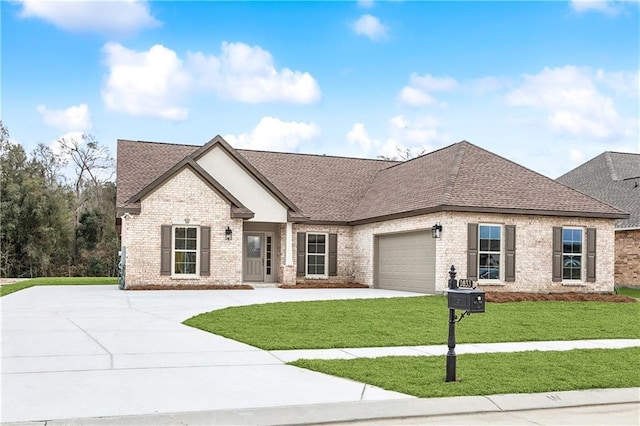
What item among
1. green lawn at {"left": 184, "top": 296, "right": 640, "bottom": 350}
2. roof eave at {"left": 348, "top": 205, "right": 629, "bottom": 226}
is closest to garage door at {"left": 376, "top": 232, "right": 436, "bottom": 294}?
roof eave at {"left": 348, "top": 205, "right": 629, "bottom": 226}

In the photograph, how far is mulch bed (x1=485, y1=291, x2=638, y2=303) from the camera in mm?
19453

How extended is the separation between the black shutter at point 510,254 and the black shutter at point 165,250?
11441 millimetres

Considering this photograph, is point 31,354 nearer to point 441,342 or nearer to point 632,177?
point 441,342

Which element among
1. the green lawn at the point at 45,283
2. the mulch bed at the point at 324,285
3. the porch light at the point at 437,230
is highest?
the porch light at the point at 437,230

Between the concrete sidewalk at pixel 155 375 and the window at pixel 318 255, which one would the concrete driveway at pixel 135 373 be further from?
the window at pixel 318 255

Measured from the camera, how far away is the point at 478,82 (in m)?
24.0

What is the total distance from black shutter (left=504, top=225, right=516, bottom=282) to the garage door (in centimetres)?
240

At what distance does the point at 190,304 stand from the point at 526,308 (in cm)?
891

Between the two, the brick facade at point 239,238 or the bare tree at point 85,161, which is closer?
the brick facade at point 239,238

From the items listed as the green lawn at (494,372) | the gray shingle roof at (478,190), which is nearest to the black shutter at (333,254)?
the gray shingle roof at (478,190)

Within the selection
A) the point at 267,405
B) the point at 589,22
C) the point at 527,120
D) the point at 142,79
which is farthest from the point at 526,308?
the point at 142,79

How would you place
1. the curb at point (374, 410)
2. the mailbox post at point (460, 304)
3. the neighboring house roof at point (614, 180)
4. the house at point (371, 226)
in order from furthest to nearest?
the neighboring house roof at point (614, 180) < the house at point (371, 226) < the mailbox post at point (460, 304) < the curb at point (374, 410)

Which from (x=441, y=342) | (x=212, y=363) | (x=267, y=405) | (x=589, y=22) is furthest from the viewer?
(x=589, y=22)

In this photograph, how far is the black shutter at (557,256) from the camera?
2211cm
